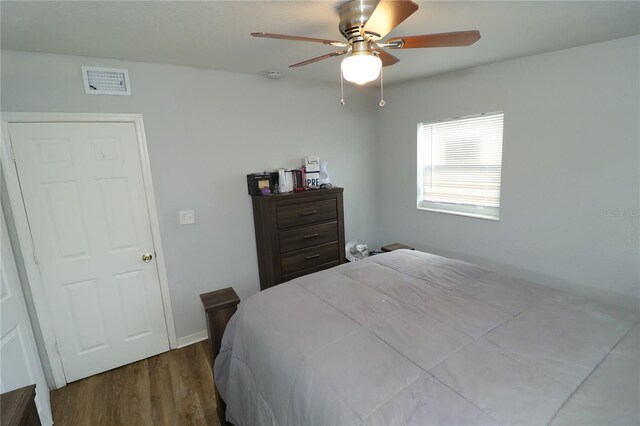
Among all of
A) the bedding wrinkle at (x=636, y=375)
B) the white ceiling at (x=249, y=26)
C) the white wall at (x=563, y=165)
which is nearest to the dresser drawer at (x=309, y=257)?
Answer: the white wall at (x=563, y=165)

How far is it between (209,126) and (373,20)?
171cm

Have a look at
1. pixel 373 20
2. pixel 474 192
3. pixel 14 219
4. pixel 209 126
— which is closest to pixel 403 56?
pixel 373 20

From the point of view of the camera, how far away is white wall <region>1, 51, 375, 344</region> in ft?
6.76

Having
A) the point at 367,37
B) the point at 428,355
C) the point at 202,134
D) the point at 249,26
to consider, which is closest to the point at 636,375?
the point at 428,355

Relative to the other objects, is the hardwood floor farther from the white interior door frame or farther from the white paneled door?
the white interior door frame

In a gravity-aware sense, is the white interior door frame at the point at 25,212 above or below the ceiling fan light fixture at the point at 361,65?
below

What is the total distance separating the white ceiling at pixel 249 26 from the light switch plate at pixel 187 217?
3.90ft

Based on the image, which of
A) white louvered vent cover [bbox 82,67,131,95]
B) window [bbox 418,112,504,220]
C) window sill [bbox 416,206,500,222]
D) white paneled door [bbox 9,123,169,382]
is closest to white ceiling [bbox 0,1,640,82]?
white louvered vent cover [bbox 82,67,131,95]

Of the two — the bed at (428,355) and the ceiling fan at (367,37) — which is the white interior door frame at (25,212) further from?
the ceiling fan at (367,37)

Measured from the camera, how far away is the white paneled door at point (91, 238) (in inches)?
82.0

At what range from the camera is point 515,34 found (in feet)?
6.40

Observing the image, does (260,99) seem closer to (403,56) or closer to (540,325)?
(403,56)

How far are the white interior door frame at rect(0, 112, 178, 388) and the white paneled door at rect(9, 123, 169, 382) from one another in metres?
0.03

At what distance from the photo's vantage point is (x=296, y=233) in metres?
2.80
